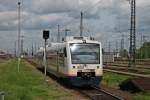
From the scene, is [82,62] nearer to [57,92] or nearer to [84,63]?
[84,63]

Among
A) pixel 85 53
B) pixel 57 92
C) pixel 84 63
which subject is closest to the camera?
pixel 57 92

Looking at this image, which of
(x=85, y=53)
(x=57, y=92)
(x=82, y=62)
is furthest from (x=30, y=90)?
(x=85, y=53)

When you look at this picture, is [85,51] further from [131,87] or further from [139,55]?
[139,55]

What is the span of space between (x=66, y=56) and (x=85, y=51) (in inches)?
44.4

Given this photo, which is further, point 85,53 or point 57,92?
point 85,53

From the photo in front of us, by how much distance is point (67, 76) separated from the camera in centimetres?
2209

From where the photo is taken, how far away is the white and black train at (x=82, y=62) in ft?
71.4

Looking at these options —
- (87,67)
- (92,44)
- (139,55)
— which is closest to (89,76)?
(87,67)

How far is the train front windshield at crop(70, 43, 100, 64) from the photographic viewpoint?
72.3 feet

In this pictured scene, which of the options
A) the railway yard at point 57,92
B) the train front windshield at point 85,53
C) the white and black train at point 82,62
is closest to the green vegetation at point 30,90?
the railway yard at point 57,92

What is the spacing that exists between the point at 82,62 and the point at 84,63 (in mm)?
134

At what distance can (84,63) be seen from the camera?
21.9m

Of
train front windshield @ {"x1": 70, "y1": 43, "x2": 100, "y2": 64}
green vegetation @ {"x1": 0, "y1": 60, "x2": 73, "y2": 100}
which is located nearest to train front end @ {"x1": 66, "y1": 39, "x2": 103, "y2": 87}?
train front windshield @ {"x1": 70, "y1": 43, "x2": 100, "y2": 64}

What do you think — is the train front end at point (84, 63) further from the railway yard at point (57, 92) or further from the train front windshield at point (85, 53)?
the railway yard at point (57, 92)
